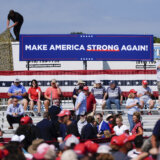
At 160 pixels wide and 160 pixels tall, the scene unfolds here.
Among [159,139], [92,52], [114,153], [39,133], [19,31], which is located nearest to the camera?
[114,153]

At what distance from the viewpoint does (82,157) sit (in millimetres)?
6355

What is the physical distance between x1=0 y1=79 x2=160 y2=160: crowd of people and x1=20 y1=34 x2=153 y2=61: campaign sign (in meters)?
4.00

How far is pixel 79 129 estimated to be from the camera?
46.1ft

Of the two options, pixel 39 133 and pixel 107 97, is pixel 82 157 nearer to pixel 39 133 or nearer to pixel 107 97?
pixel 39 133

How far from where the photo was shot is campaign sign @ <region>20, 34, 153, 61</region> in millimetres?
20594

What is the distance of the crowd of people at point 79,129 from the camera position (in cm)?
696

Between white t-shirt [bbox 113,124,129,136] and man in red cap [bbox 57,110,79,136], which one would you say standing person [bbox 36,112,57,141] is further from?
white t-shirt [bbox 113,124,129,136]

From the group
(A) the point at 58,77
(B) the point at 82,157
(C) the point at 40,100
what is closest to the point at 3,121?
(C) the point at 40,100

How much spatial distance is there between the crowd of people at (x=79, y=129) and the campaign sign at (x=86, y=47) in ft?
13.1

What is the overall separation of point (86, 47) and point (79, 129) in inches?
280

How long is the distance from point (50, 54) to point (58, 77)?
241cm

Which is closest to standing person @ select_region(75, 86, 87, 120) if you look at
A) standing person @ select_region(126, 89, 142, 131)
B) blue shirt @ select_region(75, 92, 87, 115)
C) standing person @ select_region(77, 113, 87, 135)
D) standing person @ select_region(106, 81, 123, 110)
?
blue shirt @ select_region(75, 92, 87, 115)

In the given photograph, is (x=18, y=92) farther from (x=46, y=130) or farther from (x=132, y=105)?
(x=46, y=130)

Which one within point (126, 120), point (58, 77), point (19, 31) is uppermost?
point (19, 31)
